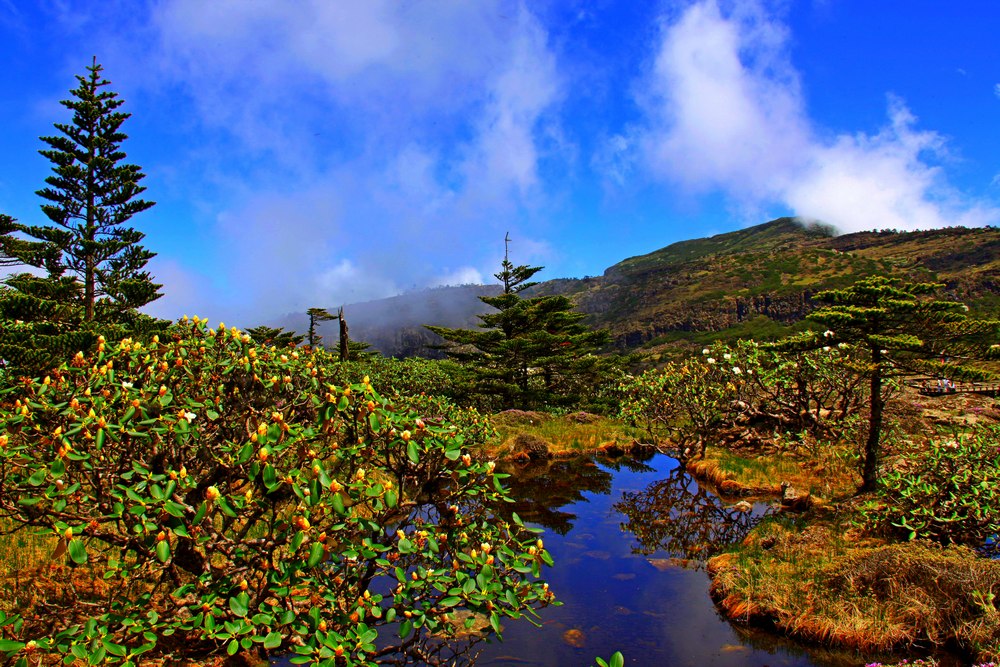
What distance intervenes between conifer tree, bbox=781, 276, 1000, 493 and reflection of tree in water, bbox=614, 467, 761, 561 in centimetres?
278

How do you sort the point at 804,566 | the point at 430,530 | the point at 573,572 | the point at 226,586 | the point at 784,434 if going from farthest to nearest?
the point at 784,434 → the point at 573,572 → the point at 804,566 → the point at 430,530 → the point at 226,586

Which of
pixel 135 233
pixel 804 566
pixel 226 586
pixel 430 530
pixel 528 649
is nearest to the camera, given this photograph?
pixel 226 586

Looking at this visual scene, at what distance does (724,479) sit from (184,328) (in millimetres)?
12910

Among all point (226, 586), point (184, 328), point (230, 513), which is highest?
point (184, 328)

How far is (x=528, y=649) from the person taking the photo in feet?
21.5

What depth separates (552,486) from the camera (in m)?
15.2

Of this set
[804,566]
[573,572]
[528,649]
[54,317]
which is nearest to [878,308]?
[804,566]

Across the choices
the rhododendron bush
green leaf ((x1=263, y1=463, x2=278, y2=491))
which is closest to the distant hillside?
the rhododendron bush

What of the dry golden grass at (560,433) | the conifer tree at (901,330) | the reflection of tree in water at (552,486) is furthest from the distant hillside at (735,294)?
the conifer tree at (901,330)

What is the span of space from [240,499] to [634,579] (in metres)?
6.71

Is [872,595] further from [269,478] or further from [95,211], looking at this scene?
[95,211]

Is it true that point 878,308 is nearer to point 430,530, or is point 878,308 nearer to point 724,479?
point 724,479

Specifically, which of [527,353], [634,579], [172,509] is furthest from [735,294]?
[172,509]

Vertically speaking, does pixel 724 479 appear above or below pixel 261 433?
below
